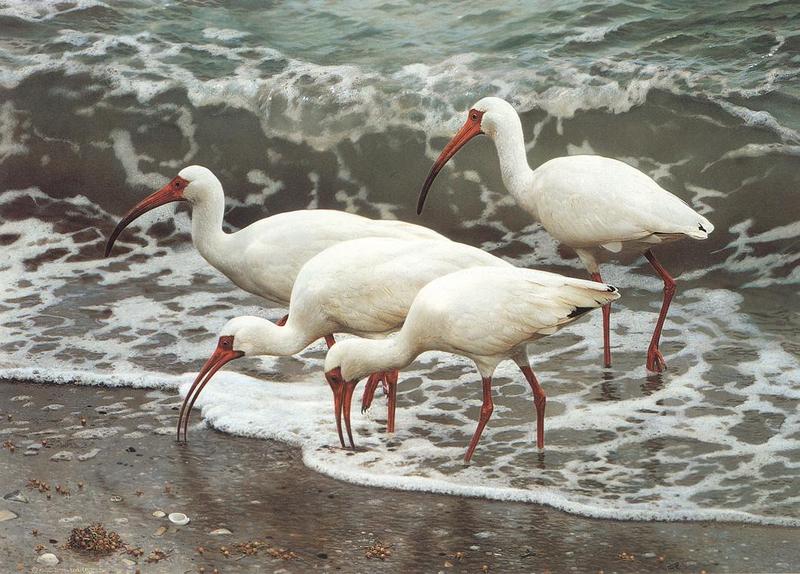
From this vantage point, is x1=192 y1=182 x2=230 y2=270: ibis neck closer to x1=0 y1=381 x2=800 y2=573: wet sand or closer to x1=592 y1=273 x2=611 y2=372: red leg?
x1=0 y1=381 x2=800 y2=573: wet sand

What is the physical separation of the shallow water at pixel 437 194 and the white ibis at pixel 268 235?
24.2 inches

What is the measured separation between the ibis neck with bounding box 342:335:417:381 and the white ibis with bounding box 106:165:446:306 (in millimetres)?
965

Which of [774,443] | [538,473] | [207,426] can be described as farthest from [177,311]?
[774,443]

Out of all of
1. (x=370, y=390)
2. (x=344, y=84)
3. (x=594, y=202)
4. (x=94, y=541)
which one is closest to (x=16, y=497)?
(x=94, y=541)

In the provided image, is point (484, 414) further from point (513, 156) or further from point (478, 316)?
point (513, 156)

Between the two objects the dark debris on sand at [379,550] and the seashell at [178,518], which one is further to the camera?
the seashell at [178,518]

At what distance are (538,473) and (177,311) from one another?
3.42m

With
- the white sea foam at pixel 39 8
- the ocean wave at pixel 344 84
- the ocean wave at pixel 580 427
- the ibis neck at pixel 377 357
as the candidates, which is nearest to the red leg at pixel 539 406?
the ocean wave at pixel 580 427

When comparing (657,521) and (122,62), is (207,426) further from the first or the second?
(122,62)

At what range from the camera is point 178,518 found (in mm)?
5234

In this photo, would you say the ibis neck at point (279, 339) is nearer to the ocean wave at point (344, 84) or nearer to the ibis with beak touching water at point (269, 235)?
the ibis with beak touching water at point (269, 235)

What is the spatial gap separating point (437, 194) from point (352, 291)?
14.3ft

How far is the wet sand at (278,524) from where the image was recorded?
4.80m

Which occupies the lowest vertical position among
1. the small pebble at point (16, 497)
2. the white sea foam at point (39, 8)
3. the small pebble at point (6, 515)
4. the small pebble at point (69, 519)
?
the small pebble at point (69, 519)
